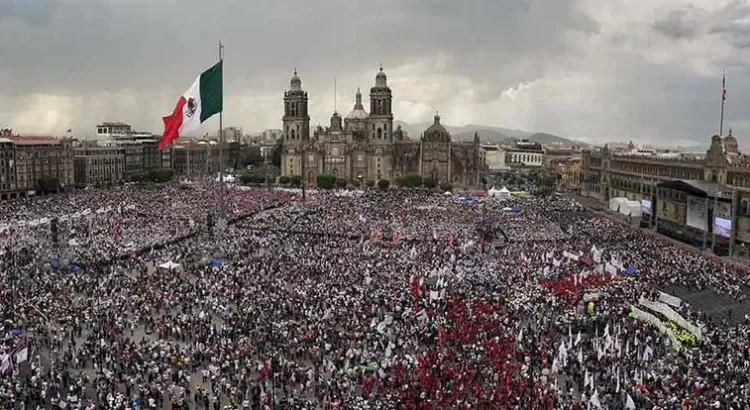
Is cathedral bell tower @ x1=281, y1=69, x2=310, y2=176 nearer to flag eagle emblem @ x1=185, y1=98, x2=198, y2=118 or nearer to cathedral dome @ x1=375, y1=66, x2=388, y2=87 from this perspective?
cathedral dome @ x1=375, y1=66, x2=388, y2=87

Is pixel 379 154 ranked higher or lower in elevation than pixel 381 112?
lower

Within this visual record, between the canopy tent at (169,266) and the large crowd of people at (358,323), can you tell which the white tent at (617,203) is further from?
the canopy tent at (169,266)

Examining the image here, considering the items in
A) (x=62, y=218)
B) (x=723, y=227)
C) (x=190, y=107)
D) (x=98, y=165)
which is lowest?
(x=62, y=218)

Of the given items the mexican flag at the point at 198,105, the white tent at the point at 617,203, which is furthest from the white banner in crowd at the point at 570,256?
the white tent at the point at 617,203

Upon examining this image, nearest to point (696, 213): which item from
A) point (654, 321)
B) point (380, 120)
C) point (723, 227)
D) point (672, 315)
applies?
point (723, 227)

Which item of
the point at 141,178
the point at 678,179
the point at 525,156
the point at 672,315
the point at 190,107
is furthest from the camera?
the point at 525,156

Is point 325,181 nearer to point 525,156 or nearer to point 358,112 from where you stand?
point 358,112

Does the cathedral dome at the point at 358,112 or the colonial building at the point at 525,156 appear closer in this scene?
the cathedral dome at the point at 358,112

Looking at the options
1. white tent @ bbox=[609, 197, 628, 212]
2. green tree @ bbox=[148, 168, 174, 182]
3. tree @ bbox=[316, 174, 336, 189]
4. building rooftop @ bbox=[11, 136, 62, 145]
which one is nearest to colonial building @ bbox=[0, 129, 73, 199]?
building rooftop @ bbox=[11, 136, 62, 145]
